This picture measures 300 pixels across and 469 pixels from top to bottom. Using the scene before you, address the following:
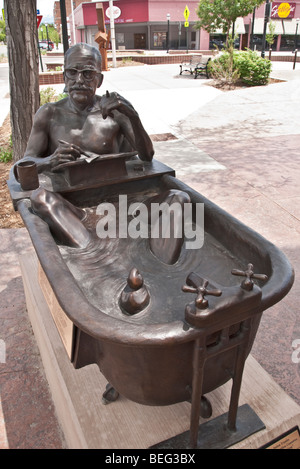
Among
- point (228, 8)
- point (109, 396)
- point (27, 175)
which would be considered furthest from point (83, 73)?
point (228, 8)

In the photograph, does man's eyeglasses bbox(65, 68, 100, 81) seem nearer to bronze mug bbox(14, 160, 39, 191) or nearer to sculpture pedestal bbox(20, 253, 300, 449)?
bronze mug bbox(14, 160, 39, 191)

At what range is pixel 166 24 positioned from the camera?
103 ft

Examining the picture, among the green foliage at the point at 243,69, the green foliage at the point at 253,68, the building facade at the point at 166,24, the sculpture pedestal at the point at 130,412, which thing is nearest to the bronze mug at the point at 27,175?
the sculpture pedestal at the point at 130,412

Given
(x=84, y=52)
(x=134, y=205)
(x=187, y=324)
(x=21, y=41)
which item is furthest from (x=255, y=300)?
(x=21, y=41)

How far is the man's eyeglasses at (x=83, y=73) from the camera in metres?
2.20

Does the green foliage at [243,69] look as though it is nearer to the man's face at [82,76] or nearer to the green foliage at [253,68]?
the green foliage at [253,68]

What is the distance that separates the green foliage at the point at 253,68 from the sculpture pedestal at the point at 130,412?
11.3 metres

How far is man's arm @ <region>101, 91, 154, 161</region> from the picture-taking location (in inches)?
85.7

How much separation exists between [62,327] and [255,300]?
0.98 metres

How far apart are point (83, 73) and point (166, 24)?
3316 cm

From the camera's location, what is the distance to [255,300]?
1.24 metres

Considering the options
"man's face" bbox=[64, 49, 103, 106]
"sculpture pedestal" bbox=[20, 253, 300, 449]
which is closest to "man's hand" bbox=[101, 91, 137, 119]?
"man's face" bbox=[64, 49, 103, 106]

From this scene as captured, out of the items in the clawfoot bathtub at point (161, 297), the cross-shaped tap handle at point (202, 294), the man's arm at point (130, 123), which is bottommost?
the clawfoot bathtub at point (161, 297)

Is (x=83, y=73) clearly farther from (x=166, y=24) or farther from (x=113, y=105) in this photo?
(x=166, y=24)
